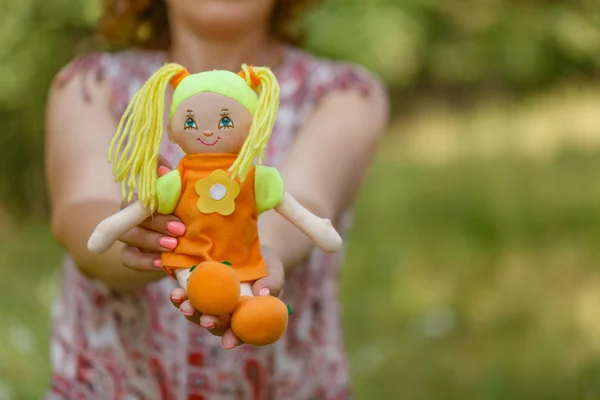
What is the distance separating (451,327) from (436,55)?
5.28 m

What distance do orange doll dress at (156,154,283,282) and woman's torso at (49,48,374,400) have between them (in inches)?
22.5

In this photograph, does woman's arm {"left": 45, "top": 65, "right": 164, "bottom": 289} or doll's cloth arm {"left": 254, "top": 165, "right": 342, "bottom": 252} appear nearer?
doll's cloth arm {"left": 254, "top": 165, "right": 342, "bottom": 252}

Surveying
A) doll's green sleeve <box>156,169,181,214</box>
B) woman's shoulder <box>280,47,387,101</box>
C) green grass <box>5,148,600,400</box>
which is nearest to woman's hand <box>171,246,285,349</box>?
doll's green sleeve <box>156,169,181,214</box>

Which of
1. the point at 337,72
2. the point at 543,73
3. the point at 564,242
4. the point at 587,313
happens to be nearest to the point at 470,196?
the point at 564,242

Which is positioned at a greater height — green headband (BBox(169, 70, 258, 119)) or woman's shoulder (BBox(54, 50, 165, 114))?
green headband (BBox(169, 70, 258, 119))

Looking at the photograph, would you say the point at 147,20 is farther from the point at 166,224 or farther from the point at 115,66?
the point at 166,224

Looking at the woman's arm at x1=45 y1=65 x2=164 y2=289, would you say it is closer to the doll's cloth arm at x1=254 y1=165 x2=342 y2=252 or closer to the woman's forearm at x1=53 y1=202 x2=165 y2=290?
the woman's forearm at x1=53 y1=202 x2=165 y2=290

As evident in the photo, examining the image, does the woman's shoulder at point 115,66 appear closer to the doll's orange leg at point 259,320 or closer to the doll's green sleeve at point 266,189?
the doll's green sleeve at point 266,189

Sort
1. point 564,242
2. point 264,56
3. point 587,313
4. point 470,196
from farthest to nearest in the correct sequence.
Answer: point 470,196 < point 564,242 < point 587,313 < point 264,56

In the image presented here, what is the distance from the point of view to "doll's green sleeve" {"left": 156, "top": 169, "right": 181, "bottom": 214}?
106cm

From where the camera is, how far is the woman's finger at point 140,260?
3.75 feet

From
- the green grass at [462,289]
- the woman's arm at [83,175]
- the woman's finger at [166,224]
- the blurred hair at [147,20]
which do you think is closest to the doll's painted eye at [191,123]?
the woman's finger at [166,224]

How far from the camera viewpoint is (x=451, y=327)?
3047 mm

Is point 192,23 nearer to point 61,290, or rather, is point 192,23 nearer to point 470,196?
point 61,290
